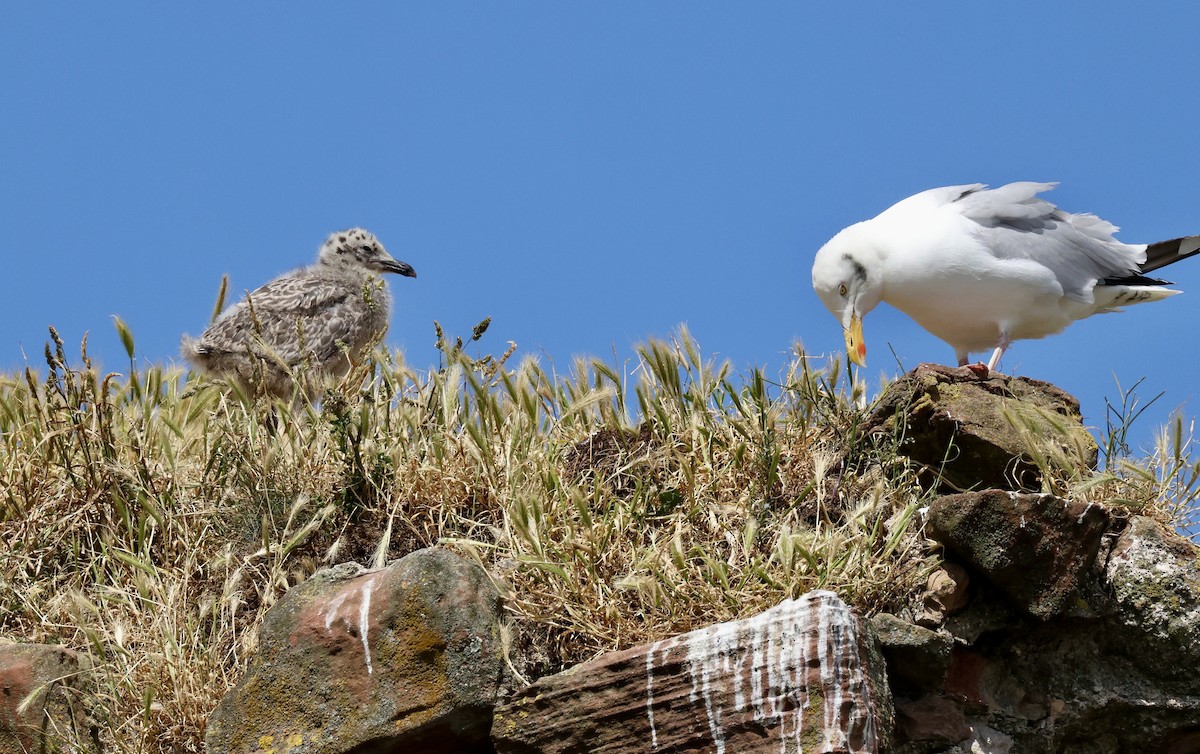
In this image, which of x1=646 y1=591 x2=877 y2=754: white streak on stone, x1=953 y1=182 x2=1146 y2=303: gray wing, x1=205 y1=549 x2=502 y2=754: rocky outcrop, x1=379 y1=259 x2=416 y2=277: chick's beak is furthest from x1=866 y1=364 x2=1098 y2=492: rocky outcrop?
x1=379 y1=259 x2=416 y2=277: chick's beak

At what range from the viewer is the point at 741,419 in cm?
628

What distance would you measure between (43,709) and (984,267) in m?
5.41

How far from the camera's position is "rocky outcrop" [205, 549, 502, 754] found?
507cm

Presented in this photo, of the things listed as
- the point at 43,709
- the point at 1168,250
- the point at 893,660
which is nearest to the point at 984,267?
the point at 1168,250

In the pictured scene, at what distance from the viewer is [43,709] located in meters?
5.52

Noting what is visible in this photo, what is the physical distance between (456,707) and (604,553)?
852 millimetres

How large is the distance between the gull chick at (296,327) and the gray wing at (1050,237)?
3.65m

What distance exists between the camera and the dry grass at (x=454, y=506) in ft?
17.3

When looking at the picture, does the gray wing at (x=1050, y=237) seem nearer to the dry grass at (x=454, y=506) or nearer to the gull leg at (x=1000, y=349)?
the gull leg at (x=1000, y=349)

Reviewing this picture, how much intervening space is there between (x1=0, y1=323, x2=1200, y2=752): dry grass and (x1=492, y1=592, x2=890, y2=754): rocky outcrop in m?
0.32

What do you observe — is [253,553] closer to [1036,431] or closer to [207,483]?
[207,483]

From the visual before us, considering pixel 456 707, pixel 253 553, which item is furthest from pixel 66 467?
pixel 456 707

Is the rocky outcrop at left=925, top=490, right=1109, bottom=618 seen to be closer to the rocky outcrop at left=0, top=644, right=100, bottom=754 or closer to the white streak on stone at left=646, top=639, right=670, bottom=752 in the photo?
the white streak on stone at left=646, top=639, right=670, bottom=752

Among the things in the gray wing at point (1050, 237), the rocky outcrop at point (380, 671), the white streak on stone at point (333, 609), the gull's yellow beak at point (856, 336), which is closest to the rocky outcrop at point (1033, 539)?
the rocky outcrop at point (380, 671)
